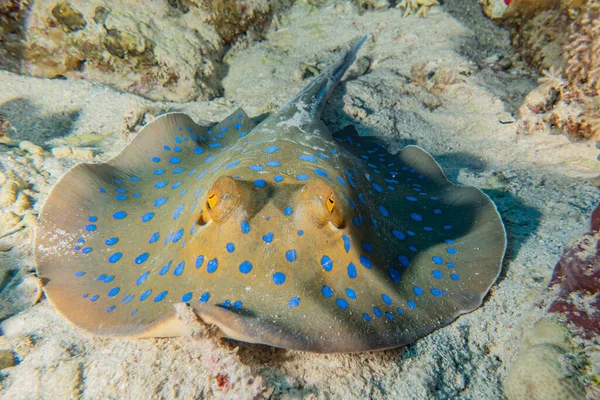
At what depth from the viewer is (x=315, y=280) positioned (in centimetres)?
218

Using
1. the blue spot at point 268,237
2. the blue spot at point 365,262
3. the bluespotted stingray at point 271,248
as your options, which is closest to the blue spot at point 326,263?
the bluespotted stingray at point 271,248

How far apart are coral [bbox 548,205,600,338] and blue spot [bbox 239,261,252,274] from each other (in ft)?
8.02

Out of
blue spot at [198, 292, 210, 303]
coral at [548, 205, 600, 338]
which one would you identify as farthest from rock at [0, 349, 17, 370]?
coral at [548, 205, 600, 338]

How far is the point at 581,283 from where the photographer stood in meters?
2.52

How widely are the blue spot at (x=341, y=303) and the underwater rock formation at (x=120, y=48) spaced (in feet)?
18.1

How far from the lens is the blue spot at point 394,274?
2523 mm

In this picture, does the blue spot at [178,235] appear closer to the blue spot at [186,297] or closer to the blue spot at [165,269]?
the blue spot at [165,269]

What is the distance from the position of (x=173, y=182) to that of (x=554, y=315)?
3.88m

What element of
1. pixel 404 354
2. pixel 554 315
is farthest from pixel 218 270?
pixel 554 315

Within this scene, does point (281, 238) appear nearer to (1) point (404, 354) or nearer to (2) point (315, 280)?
(2) point (315, 280)

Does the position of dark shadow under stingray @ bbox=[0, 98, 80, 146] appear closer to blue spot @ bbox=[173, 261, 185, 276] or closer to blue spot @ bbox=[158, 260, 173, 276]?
blue spot @ bbox=[158, 260, 173, 276]

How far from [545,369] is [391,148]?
3.78 meters

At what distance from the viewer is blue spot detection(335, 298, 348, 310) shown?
2.10 metres

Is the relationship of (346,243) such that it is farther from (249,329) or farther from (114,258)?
(114,258)
